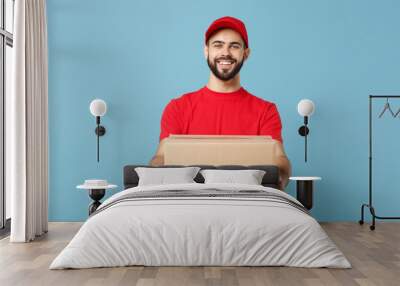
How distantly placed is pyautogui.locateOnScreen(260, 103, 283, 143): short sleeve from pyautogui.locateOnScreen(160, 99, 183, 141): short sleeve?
40.0 inches

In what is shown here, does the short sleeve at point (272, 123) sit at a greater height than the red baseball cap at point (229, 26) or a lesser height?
lesser

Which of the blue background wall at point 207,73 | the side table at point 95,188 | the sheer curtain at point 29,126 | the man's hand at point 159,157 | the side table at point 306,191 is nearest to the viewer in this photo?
the sheer curtain at point 29,126

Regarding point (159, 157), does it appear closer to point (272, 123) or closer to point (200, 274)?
point (272, 123)

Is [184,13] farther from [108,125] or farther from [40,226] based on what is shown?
[40,226]

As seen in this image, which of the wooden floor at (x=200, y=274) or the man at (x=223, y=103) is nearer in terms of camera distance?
the wooden floor at (x=200, y=274)

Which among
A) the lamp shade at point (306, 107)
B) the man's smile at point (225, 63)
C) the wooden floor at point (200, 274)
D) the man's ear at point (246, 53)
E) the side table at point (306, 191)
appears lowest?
the wooden floor at point (200, 274)

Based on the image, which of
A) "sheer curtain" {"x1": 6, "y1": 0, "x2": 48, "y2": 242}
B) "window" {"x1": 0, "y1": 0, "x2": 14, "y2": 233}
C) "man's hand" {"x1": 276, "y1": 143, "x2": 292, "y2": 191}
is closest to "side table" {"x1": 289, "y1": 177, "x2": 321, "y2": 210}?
"man's hand" {"x1": 276, "y1": 143, "x2": 292, "y2": 191}

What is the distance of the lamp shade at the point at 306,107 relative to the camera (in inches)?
257

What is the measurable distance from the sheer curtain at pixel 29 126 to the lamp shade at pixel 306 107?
2961mm

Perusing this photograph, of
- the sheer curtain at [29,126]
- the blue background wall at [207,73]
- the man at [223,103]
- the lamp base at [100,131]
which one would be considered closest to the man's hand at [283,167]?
the man at [223,103]

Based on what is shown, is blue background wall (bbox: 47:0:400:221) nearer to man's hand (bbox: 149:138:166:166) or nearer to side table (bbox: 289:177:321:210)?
man's hand (bbox: 149:138:166:166)

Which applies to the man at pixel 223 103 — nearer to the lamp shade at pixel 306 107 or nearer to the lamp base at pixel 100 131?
the lamp shade at pixel 306 107

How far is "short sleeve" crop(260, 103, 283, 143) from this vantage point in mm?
6711

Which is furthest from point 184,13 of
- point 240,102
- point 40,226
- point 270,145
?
point 40,226
